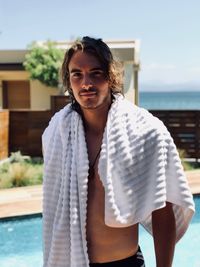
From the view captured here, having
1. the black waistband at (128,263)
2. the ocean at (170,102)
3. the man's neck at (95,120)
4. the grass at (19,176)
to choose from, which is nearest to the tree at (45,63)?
the grass at (19,176)

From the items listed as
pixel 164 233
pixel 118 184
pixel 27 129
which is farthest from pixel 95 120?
pixel 27 129

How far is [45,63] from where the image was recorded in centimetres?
1593

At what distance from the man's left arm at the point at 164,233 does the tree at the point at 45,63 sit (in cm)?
1344

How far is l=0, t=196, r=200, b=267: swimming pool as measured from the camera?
5.35 meters

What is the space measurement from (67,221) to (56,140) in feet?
0.94

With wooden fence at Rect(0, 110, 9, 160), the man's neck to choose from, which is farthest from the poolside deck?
the man's neck

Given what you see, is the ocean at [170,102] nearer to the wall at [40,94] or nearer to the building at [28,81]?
the building at [28,81]

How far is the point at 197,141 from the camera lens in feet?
35.2

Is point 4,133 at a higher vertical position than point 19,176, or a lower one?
higher

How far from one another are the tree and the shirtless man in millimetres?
13301

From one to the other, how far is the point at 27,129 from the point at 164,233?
30.6 ft

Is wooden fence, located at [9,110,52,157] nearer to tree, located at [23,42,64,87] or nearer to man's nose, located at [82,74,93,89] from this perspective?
tree, located at [23,42,64,87]

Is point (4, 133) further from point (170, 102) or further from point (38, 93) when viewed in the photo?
point (170, 102)

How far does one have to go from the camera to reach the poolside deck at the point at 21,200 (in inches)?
251
